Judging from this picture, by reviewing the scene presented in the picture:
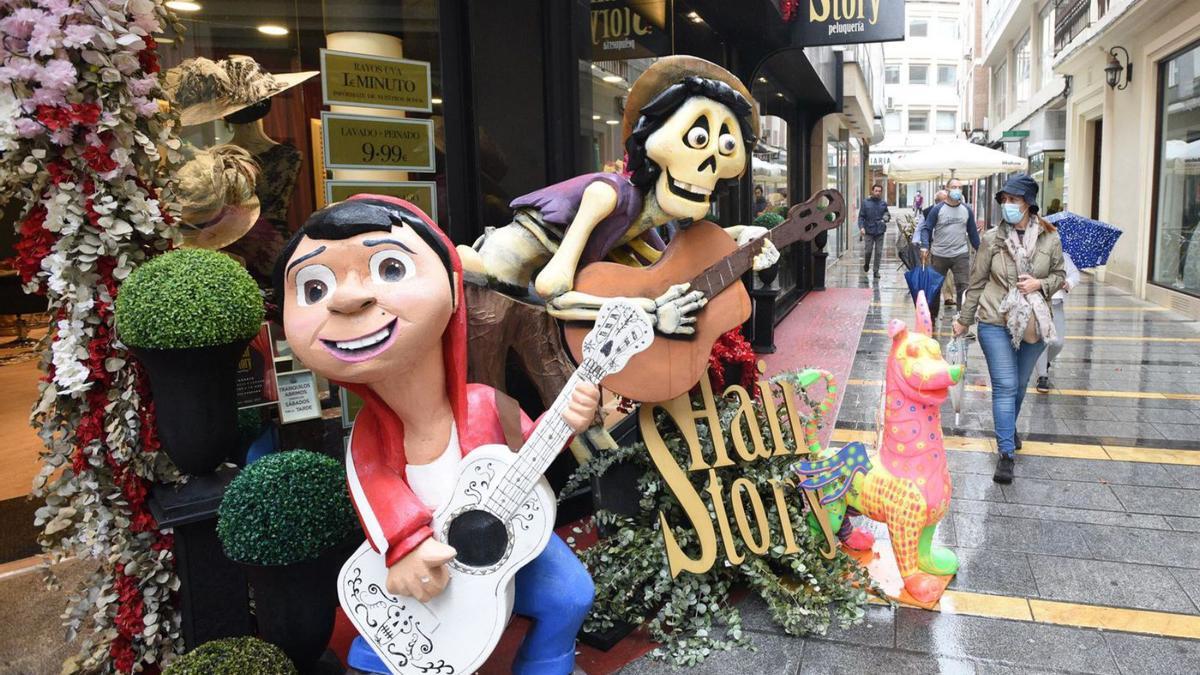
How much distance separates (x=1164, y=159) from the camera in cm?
1226

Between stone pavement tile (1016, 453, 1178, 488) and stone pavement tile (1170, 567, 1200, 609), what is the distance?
124 centimetres

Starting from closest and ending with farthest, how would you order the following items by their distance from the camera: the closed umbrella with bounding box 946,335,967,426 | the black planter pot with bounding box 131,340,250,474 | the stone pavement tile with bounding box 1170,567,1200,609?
the black planter pot with bounding box 131,340,250,474
the stone pavement tile with bounding box 1170,567,1200,609
the closed umbrella with bounding box 946,335,967,426

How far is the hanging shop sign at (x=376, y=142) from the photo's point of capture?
12.0ft

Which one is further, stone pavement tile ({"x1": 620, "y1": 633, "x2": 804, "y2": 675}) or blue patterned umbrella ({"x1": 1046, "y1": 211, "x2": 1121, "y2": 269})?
blue patterned umbrella ({"x1": 1046, "y1": 211, "x2": 1121, "y2": 269})

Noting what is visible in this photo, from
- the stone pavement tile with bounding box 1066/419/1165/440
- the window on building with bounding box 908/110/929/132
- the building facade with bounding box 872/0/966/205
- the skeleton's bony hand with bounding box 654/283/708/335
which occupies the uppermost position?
the building facade with bounding box 872/0/966/205

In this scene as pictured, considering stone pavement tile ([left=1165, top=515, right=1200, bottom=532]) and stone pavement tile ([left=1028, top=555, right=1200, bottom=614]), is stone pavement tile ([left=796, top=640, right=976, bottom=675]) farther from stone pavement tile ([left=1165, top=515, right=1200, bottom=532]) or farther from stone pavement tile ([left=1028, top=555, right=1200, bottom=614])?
stone pavement tile ([left=1165, top=515, right=1200, bottom=532])

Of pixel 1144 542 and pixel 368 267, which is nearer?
pixel 368 267

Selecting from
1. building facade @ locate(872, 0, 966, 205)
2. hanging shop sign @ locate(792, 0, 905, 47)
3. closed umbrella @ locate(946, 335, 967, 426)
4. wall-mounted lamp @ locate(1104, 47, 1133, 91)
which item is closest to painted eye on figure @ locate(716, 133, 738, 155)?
closed umbrella @ locate(946, 335, 967, 426)

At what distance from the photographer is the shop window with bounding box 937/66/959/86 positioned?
51812 mm

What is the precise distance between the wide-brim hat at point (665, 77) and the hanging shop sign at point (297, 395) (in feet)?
5.87

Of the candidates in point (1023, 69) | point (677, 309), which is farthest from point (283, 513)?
point (1023, 69)

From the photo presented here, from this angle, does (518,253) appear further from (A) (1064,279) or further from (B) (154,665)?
(A) (1064,279)

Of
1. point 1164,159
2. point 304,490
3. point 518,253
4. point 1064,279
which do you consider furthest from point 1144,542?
point 1164,159

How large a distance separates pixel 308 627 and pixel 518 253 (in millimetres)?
1696
